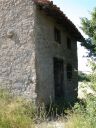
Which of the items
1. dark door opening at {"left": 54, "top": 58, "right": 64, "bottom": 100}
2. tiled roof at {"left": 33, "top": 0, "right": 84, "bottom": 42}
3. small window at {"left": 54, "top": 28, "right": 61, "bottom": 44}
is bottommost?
dark door opening at {"left": 54, "top": 58, "right": 64, "bottom": 100}

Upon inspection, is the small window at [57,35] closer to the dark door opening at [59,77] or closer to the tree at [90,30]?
the dark door opening at [59,77]

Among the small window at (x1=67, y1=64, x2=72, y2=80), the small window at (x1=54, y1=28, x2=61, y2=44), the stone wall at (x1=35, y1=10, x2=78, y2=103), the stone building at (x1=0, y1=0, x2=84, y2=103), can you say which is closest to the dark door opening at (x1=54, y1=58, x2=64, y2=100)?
the stone wall at (x1=35, y1=10, x2=78, y2=103)

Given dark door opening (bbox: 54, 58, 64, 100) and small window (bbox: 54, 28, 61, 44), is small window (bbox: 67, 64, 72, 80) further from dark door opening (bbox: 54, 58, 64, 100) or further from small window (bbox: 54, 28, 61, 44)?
small window (bbox: 54, 28, 61, 44)

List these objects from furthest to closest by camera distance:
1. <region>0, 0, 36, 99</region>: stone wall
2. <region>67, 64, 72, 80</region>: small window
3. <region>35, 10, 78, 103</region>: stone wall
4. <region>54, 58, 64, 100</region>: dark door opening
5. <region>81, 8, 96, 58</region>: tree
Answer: <region>81, 8, 96, 58</region>: tree, <region>67, 64, 72, 80</region>: small window, <region>54, 58, 64, 100</region>: dark door opening, <region>35, 10, 78, 103</region>: stone wall, <region>0, 0, 36, 99</region>: stone wall

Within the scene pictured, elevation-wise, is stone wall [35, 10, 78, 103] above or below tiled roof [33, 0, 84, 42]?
below

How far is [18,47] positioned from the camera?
50.9ft

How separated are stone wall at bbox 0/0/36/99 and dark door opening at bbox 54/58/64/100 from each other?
10.0 ft

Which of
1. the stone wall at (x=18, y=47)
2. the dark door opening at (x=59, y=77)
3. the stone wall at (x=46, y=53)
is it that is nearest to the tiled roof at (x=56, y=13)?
the stone wall at (x=46, y=53)

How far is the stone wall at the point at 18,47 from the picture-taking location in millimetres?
15266

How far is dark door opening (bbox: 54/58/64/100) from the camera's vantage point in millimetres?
18539

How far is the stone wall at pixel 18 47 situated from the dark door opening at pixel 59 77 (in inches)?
120

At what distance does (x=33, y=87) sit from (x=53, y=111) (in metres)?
1.26

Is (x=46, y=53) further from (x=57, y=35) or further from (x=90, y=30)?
(x=90, y=30)

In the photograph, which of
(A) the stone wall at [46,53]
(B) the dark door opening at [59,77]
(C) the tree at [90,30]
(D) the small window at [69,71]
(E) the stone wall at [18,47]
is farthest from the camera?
(C) the tree at [90,30]
